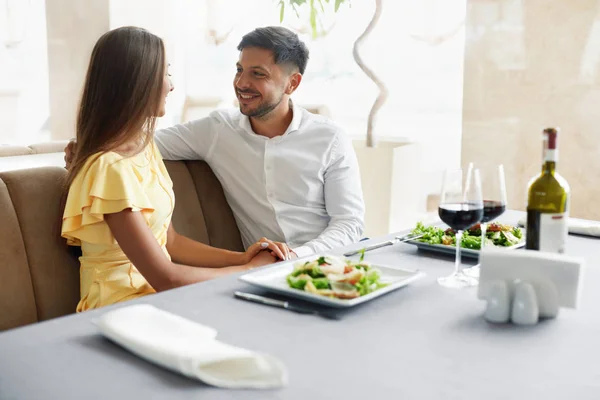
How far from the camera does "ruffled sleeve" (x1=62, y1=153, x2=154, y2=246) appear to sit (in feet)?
5.20

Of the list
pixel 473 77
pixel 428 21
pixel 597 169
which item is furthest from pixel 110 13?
Answer: pixel 597 169

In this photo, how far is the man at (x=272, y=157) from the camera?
7.43 feet

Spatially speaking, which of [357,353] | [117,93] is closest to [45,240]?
[117,93]

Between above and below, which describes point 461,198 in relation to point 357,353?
above

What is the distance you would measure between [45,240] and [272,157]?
80 centimetres

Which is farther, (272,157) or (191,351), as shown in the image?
(272,157)

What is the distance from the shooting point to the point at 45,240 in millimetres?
1719

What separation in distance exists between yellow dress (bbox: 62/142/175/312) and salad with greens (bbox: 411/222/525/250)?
65 cm

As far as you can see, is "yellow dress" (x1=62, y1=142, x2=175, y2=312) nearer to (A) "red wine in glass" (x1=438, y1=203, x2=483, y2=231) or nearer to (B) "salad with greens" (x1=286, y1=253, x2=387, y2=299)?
(B) "salad with greens" (x1=286, y1=253, x2=387, y2=299)

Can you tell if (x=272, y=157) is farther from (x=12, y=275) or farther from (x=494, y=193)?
(x=494, y=193)

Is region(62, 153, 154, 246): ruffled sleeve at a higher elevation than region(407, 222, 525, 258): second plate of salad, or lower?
higher

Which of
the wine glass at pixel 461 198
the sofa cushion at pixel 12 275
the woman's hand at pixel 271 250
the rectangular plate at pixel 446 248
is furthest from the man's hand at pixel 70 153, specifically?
the wine glass at pixel 461 198

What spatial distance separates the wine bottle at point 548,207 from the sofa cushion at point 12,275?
112 cm

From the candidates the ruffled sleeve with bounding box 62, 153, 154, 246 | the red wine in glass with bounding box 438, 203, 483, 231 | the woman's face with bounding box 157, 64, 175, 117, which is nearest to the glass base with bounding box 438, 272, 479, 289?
the red wine in glass with bounding box 438, 203, 483, 231
